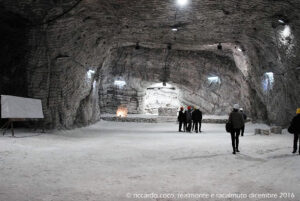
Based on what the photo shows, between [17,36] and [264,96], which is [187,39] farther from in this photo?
[17,36]

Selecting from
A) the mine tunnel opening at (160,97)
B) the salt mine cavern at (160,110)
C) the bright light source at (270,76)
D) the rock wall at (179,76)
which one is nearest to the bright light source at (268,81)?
the bright light source at (270,76)

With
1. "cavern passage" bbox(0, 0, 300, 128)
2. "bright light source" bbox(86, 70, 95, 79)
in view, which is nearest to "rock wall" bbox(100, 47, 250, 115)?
"cavern passage" bbox(0, 0, 300, 128)

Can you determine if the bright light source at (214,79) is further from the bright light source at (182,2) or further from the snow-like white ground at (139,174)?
the snow-like white ground at (139,174)

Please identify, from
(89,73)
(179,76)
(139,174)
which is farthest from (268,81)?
(139,174)

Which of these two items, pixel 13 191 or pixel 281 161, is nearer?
pixel 13 191

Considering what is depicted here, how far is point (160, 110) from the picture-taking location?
87.5 ft

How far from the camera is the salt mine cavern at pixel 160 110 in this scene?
4.63 meters

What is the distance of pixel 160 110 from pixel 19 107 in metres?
17.5

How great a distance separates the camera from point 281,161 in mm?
6680

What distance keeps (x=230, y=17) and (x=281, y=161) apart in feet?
27.2

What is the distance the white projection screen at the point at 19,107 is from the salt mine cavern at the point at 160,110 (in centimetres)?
5

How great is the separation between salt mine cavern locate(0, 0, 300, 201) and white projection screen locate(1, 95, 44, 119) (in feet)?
0.17

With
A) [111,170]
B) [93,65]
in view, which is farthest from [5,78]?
[111,170]

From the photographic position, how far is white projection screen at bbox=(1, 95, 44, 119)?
9711 millimetres
